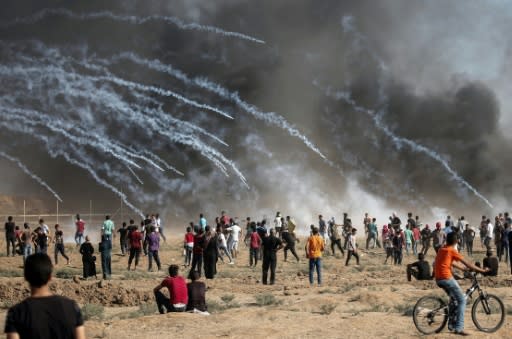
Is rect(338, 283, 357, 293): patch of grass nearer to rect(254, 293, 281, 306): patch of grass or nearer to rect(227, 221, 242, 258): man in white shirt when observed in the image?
rect(254, 293, 281, 306): patch of grass

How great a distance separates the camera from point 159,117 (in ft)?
211

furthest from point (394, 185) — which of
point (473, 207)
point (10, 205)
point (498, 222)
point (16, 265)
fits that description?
point (16, 265)

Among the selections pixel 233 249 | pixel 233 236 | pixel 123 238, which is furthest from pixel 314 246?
pixel 123 238

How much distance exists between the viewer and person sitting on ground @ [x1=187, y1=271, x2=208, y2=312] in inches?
539

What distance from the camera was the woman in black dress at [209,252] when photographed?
21.5 meters

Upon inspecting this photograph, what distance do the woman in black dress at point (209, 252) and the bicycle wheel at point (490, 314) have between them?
1119cm

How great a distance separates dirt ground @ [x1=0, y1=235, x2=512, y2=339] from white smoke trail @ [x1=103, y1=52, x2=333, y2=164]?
37610 millimetres

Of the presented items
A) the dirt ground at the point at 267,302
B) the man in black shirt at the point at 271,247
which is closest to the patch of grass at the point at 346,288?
the dirt ground at the point at 267,302

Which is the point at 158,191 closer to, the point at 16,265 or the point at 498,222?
the point at 16,265

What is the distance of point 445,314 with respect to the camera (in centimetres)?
1097

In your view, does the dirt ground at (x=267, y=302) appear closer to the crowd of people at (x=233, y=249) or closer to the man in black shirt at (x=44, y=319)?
the crowd of people at (x=233, y=249)

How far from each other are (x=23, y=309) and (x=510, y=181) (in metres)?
69.0

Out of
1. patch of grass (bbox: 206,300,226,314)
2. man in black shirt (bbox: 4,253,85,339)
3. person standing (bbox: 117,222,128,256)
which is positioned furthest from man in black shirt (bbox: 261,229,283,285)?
man in black shirt (bbox: 4,253,85,339)

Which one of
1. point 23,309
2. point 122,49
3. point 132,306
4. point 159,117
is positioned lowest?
point 132,306
